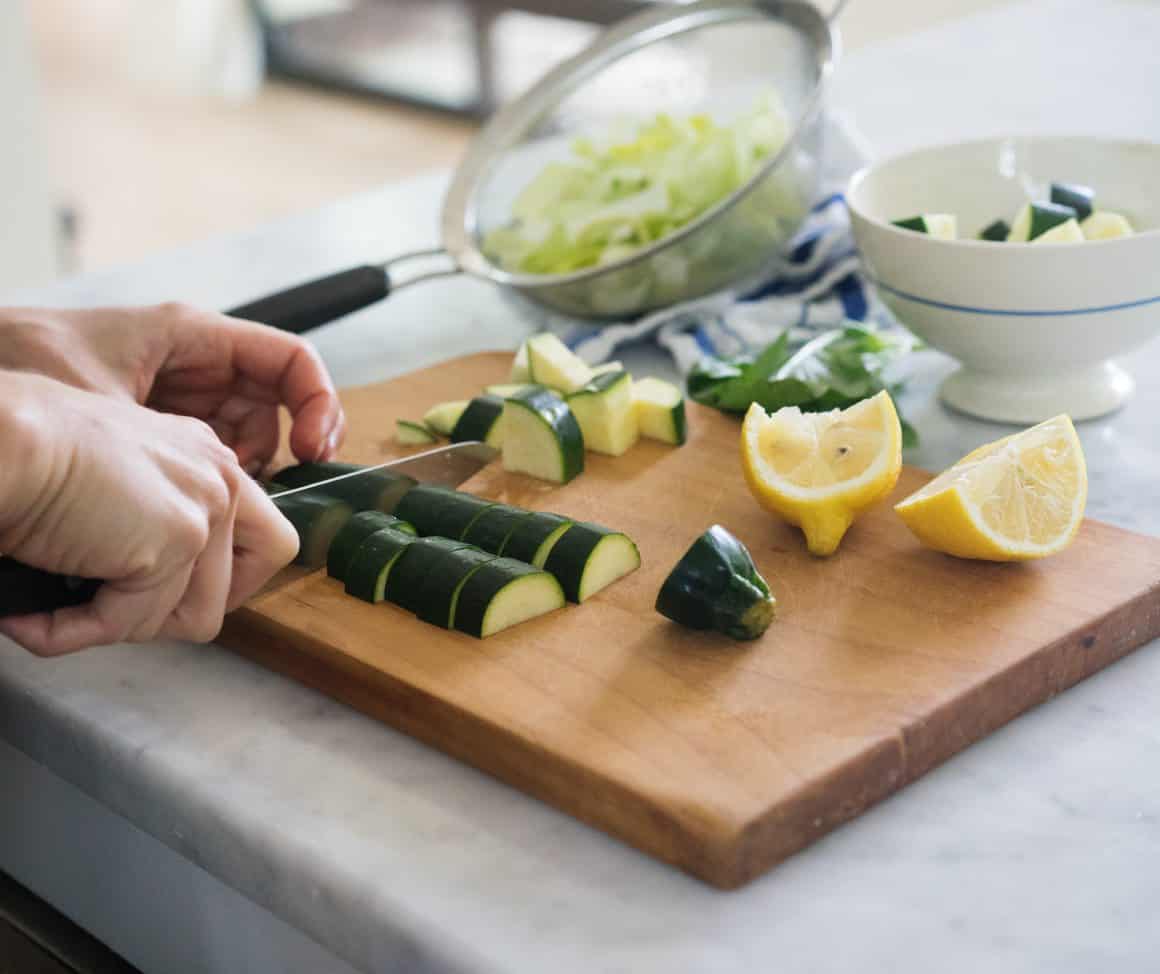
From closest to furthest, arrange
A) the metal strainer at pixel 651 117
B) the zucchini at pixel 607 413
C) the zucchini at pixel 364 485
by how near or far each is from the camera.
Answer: the zucchini at pixel 364 485 → the zucchini at pixel 607 413 → the metal strainer at pixel 651 117

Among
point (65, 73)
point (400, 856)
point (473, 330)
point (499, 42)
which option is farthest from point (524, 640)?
point (65, 73)

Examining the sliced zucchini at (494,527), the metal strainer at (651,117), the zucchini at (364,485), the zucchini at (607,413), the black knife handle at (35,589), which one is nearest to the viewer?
the black knife handle at (35,589)

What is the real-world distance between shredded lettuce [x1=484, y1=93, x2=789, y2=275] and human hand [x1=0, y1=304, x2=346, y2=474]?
0.49 metres

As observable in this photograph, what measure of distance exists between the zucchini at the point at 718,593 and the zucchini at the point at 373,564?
0.24m

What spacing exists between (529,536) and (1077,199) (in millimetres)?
757

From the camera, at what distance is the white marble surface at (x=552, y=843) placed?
891 mm

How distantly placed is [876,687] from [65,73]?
8737 millimetres

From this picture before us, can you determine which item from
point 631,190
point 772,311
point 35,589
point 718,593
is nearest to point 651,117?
point 631,190

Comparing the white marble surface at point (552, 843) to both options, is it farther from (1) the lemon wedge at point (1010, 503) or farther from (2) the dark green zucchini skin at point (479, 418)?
(2) the dark green zucchini skin at point (479, 418)

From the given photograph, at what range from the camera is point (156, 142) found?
7.59 metres

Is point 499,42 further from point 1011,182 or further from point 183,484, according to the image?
point 183,484

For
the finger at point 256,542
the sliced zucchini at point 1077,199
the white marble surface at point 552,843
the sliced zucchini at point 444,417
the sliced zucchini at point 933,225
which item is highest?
the sliced zucchini at point 1077,199

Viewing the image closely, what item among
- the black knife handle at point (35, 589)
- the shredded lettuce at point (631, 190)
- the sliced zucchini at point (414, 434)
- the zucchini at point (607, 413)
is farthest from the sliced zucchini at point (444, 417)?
the black knife handle at point (35, 589)

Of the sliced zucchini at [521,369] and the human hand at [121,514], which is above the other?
the human hand at [121,514]
